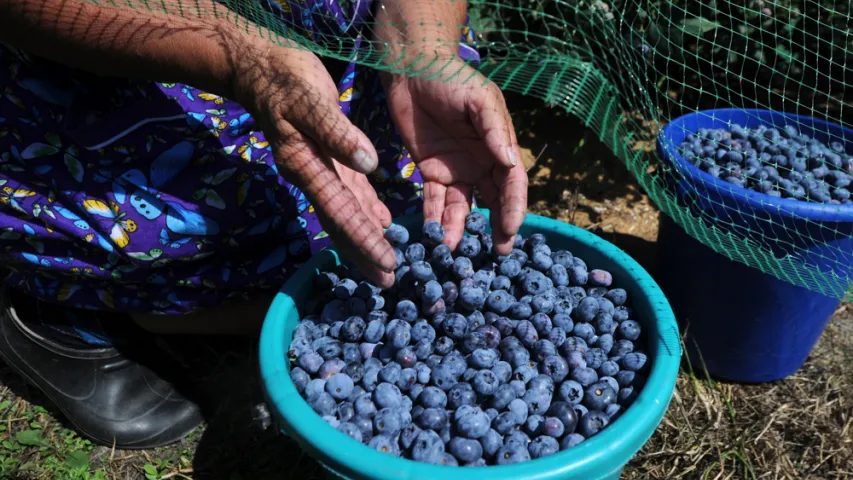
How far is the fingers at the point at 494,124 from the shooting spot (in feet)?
4.56

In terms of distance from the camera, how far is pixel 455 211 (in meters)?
1.54

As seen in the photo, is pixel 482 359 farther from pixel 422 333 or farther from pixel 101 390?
pixel 101 390

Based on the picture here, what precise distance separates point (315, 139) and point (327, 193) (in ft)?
0.31

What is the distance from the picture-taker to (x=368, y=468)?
3.43 ft

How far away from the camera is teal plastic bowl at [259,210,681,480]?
1.03 meters

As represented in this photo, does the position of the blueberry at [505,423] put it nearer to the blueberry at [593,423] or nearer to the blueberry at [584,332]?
the blueberry at [593,423]

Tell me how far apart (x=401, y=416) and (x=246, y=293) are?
29.6 inches

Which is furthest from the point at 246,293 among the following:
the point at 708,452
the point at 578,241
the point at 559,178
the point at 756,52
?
the point at 756,52

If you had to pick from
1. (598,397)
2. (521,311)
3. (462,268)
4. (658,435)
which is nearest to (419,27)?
(462,268)

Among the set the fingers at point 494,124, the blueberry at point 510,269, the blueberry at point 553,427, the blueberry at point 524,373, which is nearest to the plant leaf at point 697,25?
the fingers at point 494,124

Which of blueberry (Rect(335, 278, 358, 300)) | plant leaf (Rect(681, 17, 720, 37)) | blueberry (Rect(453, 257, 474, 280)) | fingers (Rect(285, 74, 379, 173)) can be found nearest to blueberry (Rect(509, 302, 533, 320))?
blueberry (Rect(453, 257, 474, 280))

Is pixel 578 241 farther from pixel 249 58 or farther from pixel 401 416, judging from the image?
pixel 249 58

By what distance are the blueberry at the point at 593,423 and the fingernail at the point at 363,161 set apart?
554mm

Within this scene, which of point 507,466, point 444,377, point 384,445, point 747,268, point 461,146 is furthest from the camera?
point 747,268
